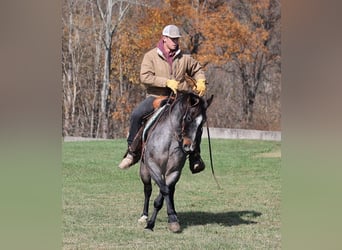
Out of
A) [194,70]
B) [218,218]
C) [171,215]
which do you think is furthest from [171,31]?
[218,218]

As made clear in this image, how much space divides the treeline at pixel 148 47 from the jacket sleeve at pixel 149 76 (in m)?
12.2

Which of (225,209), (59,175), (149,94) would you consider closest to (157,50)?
(149,94)

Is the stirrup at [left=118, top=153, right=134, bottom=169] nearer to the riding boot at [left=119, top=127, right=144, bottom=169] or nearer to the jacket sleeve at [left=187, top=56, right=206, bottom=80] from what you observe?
the riding boot at [left=119, top=127, right=144, bottom=169]

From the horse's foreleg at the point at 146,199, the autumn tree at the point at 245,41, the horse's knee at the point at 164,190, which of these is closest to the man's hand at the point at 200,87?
the horse's knee at the point at 164,190

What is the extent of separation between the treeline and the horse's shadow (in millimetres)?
10853

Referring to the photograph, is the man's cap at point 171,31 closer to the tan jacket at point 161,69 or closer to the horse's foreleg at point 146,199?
the tan jacket at point 161,69

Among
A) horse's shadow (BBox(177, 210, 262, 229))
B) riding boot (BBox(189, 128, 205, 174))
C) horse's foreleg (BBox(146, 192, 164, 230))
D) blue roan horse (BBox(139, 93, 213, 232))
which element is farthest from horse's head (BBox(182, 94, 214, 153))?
horse's shadow (BBox(177, 210, 262, 229))

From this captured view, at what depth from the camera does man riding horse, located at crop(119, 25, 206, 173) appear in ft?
18.0

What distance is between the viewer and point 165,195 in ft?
18.5

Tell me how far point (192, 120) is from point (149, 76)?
0.63 m

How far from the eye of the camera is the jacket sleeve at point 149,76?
549 centimetres

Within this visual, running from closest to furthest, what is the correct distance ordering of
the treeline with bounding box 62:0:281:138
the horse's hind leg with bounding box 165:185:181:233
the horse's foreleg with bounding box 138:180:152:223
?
the horse's hind leg with bounding box 165:185:181:233
the horse's foreleg with bounding box 138:180:152:223
the treeline with bounding box 62:0:281:138
